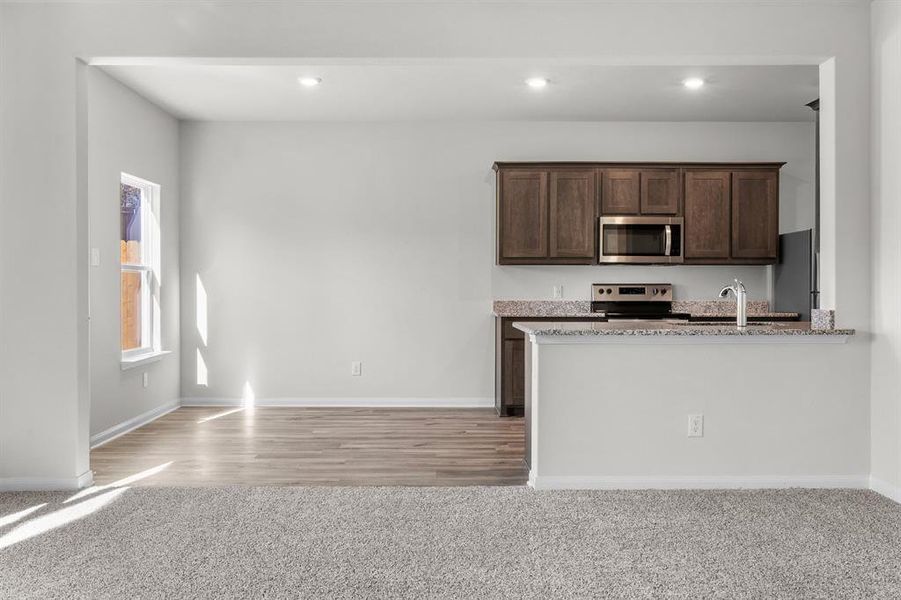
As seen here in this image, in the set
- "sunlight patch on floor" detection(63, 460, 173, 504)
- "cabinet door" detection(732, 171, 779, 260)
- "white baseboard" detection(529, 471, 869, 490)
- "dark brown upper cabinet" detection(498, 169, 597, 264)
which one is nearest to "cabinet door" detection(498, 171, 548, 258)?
"dark brown upper cabinet" detection(498, 169, 597, 264)

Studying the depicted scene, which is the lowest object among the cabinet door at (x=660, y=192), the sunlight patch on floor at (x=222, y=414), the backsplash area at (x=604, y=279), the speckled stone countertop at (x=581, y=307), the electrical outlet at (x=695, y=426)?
the sunlight patch on floor at (x=222, y=414)

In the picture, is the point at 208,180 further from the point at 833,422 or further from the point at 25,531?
the point at 833,422

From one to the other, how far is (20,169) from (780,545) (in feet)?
13.4

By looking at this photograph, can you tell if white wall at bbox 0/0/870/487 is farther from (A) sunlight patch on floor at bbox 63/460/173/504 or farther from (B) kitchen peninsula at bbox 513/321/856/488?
(B) kitchen peninsula at bbox 513/321/856/488

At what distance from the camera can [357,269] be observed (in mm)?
6148

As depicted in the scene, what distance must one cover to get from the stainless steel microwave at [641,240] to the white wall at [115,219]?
380 centimetres

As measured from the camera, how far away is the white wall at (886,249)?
133 inches

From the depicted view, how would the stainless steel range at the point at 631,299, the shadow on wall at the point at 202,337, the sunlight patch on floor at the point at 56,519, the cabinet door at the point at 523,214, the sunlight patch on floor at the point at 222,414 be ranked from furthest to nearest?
the shadow on wall at the point at 202,337 → the stainless steel range at the point at 631,299 → the cabinet door at the point at 523,214 → the sunlight patch on floor at the point at 222,414 → the sunlight patch on floor at the point at 56,519

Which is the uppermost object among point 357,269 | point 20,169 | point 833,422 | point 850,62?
point 850,62

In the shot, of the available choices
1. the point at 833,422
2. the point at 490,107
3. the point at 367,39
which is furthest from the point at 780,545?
the point at 490,107

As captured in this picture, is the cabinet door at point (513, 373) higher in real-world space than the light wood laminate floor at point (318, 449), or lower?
higher

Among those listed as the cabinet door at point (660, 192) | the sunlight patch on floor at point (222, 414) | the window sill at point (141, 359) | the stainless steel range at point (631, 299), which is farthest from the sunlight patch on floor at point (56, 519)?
the cabinet door at point (660, 192)

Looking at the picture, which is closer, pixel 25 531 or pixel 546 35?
pixel 25 531

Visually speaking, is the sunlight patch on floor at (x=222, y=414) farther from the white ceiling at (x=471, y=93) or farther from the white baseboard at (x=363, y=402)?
the white ceiling at (x=471, y=93)
